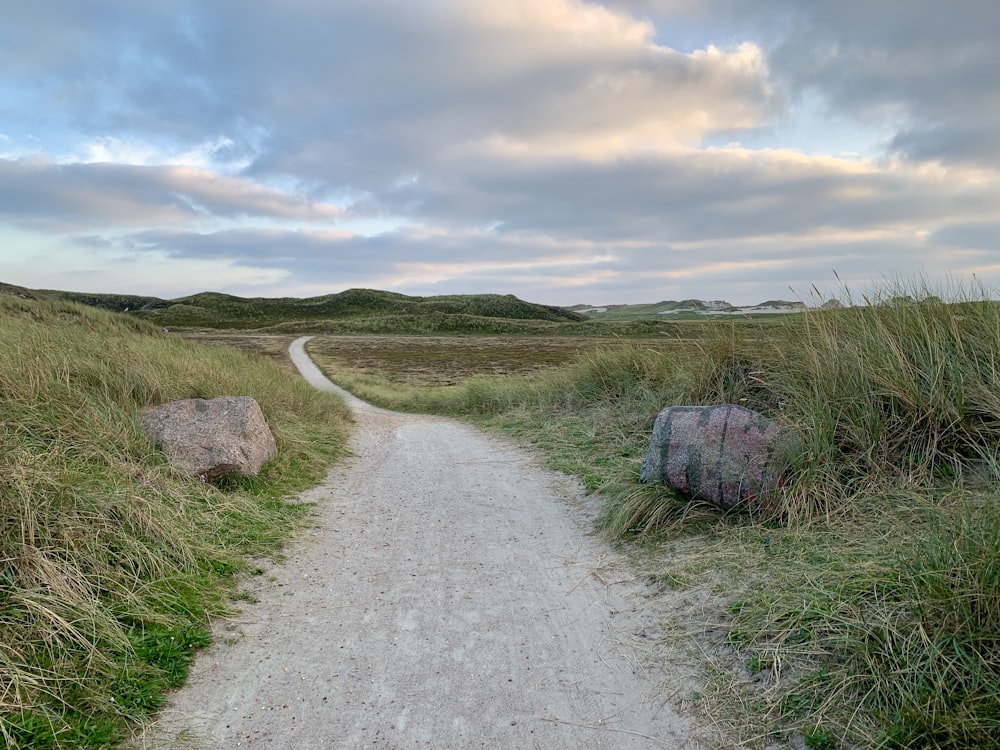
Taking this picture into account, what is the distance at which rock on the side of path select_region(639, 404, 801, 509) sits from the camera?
17.9 feet

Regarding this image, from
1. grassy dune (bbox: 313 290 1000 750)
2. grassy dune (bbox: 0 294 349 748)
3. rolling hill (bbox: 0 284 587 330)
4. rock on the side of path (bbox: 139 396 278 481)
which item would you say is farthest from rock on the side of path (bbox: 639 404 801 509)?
rolling hill (bbox: 0 284 587 330)

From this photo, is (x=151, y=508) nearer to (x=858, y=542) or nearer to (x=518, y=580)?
(x=518, y=580)

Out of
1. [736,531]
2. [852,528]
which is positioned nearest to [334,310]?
[736,531]

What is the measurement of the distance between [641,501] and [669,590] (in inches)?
56.4

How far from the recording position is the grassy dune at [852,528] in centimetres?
280

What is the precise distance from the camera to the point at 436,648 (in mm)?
4012

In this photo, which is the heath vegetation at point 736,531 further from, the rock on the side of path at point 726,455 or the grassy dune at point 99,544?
the rock on the side of path at point 726,455

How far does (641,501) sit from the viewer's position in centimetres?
594

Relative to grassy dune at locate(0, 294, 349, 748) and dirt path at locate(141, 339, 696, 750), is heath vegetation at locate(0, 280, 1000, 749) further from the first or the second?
dirt path at locate(141, 339, 696, 750)

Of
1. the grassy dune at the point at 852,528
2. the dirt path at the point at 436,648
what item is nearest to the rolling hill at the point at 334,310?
the grassy dune at the point at 852,528

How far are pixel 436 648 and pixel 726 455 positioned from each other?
3201 mm

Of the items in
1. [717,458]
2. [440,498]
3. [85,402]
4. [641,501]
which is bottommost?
[440,498]

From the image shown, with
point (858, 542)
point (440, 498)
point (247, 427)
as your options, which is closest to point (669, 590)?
point (858, 542)

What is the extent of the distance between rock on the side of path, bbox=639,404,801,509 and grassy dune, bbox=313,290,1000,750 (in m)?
0.17
